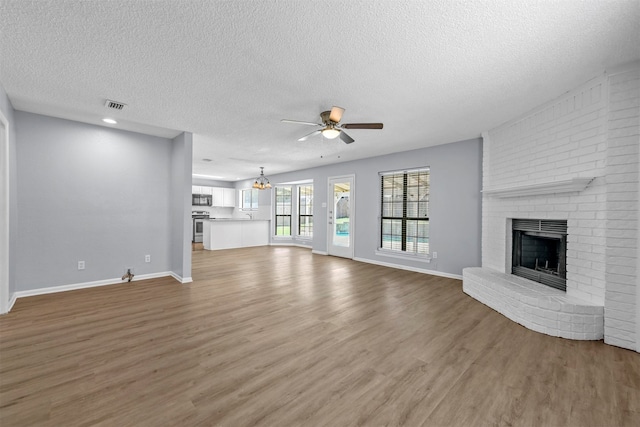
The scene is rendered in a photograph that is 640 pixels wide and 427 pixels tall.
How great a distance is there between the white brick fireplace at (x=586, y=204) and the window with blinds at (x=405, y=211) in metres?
1.86

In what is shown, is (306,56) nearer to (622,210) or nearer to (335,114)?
(335,114)

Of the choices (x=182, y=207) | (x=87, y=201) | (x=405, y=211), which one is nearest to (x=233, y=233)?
(x=182, y=207)

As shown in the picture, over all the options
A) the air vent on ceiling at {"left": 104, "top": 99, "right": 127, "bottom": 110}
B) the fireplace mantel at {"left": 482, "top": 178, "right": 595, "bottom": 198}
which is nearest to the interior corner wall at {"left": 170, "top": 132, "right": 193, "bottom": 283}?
the air vent on ceiling at {"left": 104, "top": 99, "right": 127, "bottom": 110}

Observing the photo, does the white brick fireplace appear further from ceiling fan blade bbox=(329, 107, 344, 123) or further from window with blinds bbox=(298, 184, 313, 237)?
window with blinds bbox=(298, 184, 313, 237)

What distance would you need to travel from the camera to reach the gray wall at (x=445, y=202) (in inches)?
180

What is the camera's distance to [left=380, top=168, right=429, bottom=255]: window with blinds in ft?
17.7

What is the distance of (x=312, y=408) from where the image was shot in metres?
1.56

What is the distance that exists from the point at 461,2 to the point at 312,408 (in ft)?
8.92

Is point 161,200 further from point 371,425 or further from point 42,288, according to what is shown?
point 371,425

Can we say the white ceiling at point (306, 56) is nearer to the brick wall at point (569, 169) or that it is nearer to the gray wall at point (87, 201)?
the brick wall at point (569, 169)

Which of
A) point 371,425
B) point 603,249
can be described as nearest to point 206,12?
point 371,425

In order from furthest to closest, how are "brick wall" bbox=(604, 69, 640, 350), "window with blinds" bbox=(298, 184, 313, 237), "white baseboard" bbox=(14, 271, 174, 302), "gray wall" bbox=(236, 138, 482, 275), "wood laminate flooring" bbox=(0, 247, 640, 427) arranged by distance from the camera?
"window with blinds" bbox=(298, 184, 313, 237) → "gray wall" bbox=(236, 138, 482, 275) → "white baseboard" bbox=(14, 271, 174, 302) → "brick wall" bbox=(604, 69, 640, 350) → "wood laminate flooring" bbox=(0, 247, 640, 427)

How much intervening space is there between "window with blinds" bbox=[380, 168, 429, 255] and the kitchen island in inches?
186

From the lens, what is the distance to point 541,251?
3434 millimetres
